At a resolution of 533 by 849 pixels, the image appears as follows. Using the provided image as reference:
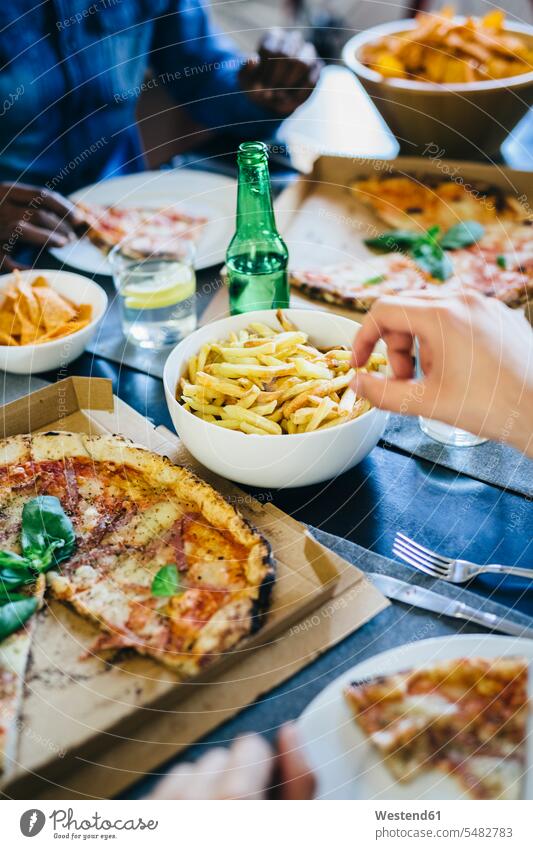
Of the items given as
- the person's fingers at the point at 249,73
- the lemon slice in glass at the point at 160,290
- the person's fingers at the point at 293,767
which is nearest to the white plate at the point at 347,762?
the person's fingers at the point at 293,767

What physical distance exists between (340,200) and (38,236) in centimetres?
90

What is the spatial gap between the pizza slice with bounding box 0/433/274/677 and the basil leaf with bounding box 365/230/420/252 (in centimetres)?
109

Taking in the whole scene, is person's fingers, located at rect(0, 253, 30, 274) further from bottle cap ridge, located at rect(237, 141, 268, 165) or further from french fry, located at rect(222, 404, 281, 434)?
french fry, located at rect(222, 404, 281, 434)

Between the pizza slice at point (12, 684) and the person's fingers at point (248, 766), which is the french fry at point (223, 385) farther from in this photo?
the person's fingers at point (248, 766)

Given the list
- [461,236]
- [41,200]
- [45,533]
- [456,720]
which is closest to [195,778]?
[456,720]

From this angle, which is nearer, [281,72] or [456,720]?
[456,720]

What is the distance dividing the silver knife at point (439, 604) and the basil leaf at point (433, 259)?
110 centimetres

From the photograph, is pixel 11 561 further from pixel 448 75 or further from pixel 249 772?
pixel 448 75

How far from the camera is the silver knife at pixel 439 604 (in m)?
1.09

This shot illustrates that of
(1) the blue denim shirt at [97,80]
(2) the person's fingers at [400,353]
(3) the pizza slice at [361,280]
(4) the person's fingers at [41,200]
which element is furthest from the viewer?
(1) the blue denim shirt at [97,80]

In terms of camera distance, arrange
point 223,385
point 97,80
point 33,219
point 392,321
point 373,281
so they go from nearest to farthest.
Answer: point 392,321 < point 223,385 < point 373,281 < point 33,219 < point 97,80

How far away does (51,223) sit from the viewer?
2.26 meters

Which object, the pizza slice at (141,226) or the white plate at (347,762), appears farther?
the pizza slice at (141,226)

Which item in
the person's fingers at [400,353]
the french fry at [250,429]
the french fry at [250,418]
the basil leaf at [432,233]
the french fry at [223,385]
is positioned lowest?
the basil leaf at [432,233]
